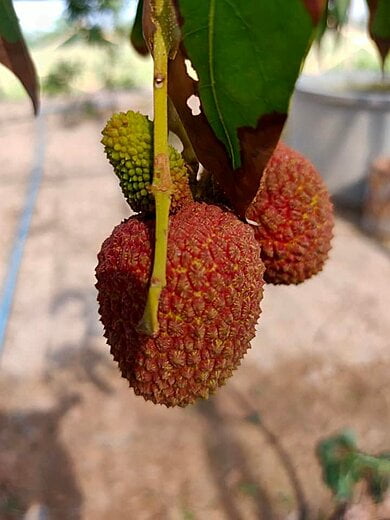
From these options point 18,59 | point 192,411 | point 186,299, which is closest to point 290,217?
point 186,299

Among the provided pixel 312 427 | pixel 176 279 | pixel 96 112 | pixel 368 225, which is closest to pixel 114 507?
pixel 312 427

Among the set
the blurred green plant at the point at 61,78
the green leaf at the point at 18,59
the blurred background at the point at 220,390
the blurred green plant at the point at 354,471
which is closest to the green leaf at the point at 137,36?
the green leaf at the point at 18,59

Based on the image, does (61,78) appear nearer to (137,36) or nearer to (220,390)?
(220,390)

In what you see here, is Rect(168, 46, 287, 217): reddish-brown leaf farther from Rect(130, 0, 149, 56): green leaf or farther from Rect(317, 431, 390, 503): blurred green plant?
Rect(317, 431, 390, 503): blurred green plant

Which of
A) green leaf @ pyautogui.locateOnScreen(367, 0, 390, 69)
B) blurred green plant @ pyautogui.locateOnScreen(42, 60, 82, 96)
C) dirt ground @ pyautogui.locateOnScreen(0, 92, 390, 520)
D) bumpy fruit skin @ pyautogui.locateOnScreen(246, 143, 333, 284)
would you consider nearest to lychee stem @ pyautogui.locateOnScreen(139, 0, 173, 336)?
bumpy fruit skin @ pyautogui.locateOnScreen(246, 143, 333, 284)

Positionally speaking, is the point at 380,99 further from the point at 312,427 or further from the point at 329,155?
the point at 312,427
